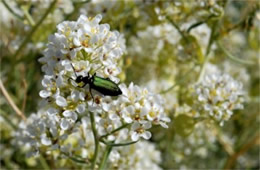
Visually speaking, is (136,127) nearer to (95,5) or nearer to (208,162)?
(95,5)

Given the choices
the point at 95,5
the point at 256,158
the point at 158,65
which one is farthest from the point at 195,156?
the point at 95,5

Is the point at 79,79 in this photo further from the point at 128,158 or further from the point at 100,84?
the point at 128,158

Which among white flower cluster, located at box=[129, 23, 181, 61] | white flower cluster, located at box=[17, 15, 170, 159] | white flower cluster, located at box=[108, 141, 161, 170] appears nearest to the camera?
white flower cluster, located at box=[17, 15, 170, 159]

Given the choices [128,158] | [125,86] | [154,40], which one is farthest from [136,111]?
[154,40]

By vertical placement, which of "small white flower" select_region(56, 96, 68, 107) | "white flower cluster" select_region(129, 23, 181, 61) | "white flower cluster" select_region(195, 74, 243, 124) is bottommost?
"small white flower" select_region(56, 96, 68, 107)

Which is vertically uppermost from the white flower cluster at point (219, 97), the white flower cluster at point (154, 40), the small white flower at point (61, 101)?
the white flower cluster at point (154, 40)

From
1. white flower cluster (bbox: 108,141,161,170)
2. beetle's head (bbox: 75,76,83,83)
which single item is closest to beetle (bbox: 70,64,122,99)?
beetle's head (bbox: 75,76,83,83)

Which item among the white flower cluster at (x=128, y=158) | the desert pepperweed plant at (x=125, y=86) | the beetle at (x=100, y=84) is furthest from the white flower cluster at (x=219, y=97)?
the beetle at (x=100, y=84)

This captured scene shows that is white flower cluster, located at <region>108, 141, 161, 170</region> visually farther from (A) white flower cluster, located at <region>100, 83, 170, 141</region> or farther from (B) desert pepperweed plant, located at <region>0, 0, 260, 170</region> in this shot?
(A) white flower cluster, located at <region>100, 83, 170, 141</region>

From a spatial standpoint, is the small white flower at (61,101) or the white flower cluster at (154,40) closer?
the small white flower at (61,101)

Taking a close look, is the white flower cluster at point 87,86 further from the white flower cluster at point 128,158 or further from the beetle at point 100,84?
the white flower cluster at point 128,158
